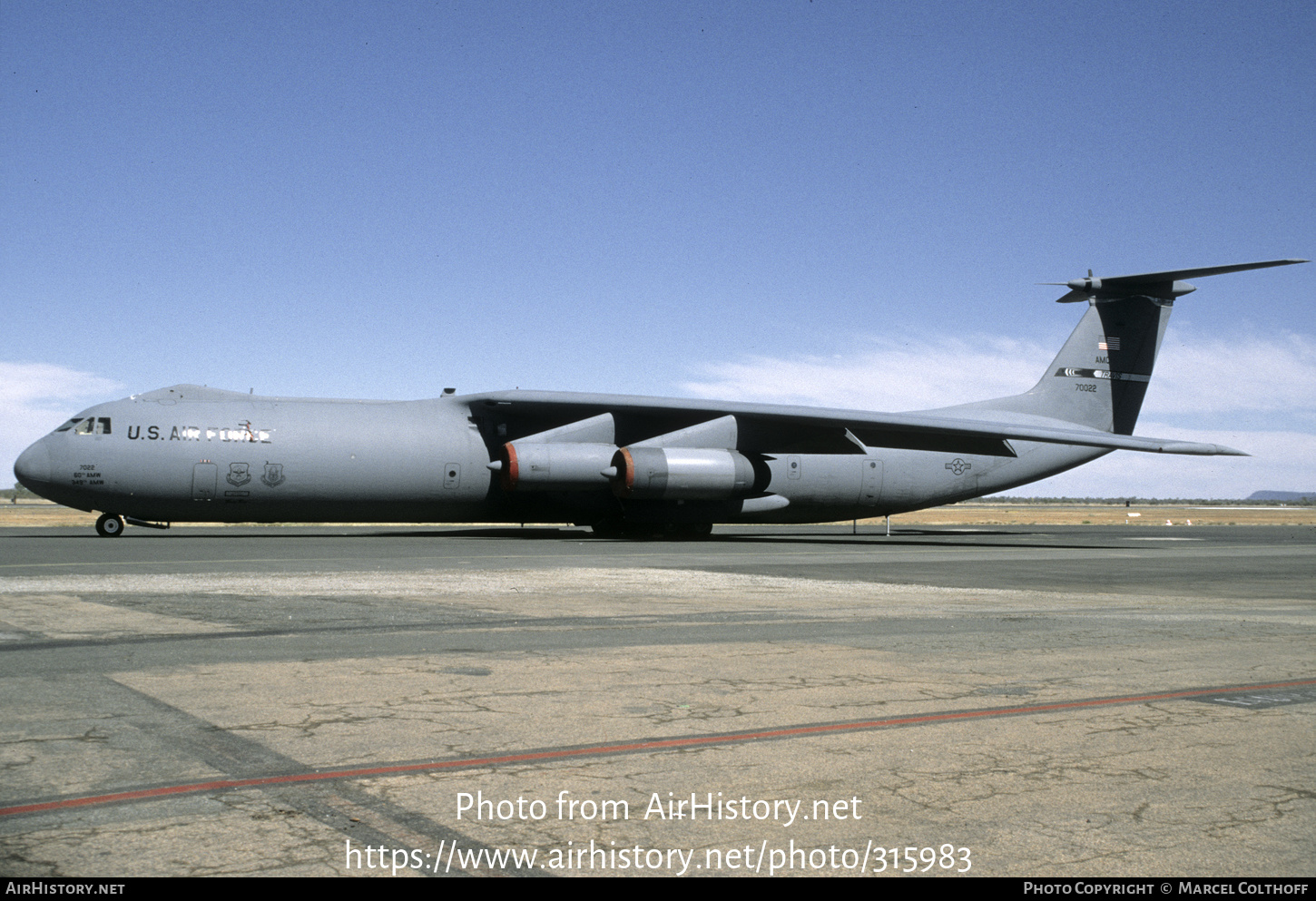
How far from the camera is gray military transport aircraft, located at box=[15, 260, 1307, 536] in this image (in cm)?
2316

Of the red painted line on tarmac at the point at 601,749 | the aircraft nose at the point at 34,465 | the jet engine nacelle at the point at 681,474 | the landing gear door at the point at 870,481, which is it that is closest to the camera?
the red painted line on tarmac at the point at 601,749

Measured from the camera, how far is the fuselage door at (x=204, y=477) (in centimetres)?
2306

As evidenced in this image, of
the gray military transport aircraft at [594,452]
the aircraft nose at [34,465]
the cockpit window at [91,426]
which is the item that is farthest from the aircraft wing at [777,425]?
the aircraft nose at [34,465]

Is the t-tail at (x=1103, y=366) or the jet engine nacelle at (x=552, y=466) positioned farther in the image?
the t-tail at (x=1103, y=366)

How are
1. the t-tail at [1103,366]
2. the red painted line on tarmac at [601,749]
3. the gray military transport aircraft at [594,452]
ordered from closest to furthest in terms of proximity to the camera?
the red painted line on tarmac at [601,749] → the gray military transport aircraft at [594,452] → the t-tail at [1103,366]

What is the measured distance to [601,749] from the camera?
515cm

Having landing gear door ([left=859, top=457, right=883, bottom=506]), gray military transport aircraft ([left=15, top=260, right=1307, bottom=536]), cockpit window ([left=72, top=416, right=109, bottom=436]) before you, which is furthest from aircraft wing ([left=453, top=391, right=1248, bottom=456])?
cockpit window ([left=72, top=416, right=109, bottom=436])

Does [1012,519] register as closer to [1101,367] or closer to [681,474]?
[1101,367]

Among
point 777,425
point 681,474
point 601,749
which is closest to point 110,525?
point 681,474

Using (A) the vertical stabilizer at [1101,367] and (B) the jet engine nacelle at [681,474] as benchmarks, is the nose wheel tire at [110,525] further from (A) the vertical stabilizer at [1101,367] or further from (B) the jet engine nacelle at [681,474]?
(A) the vertical stabilizer at [1101,367]

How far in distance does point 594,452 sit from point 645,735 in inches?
800

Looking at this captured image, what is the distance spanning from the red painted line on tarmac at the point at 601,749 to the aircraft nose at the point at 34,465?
21.3 m

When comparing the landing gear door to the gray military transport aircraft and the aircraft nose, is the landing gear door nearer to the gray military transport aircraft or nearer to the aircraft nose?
the gray military transport aircraft
